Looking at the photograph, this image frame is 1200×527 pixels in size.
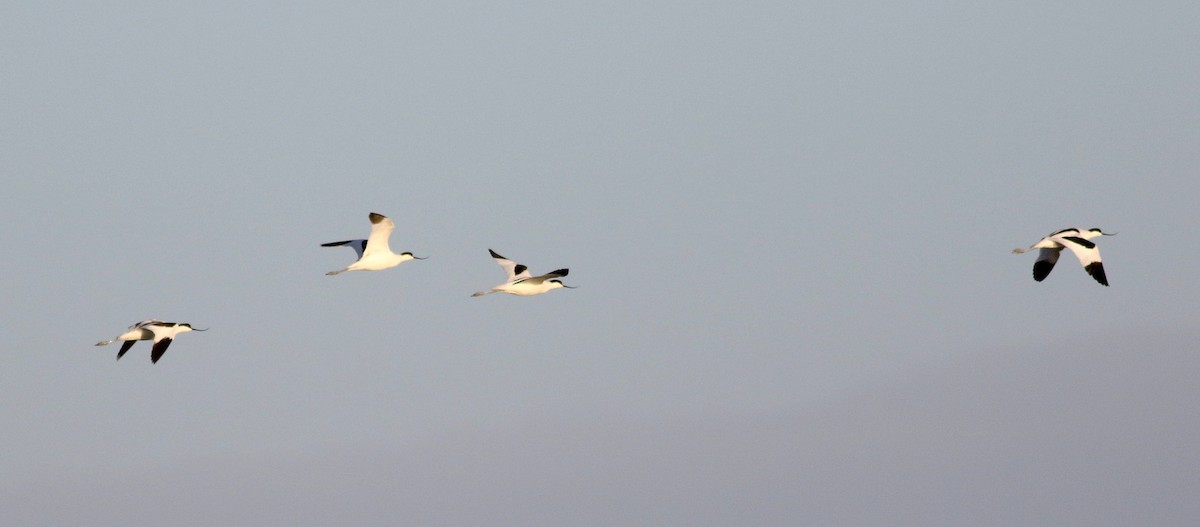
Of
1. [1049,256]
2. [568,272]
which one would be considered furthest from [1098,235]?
[568,272]

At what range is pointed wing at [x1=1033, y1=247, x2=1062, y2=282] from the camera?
1662 inches

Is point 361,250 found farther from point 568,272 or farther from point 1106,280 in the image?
point 1106,280

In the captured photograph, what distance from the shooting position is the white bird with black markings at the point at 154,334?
1644 inches

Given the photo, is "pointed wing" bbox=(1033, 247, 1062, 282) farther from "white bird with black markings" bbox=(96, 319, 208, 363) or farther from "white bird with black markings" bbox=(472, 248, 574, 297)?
"white bird with black markings" bbox=(96, 319, 208, 363)

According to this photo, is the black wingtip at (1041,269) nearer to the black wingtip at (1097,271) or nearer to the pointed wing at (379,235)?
the black wingtip at (1097,271)

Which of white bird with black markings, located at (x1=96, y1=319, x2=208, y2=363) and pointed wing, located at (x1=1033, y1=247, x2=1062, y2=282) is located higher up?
pointed wing, located at (x1=1033, y1=247, x2=1062, y2=282)

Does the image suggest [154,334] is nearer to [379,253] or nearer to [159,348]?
[159,348]

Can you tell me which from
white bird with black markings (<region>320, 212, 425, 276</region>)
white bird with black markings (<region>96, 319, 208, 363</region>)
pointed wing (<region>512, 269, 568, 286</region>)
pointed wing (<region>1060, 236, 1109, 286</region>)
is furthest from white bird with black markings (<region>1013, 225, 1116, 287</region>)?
white bird with black markings (<region>96, 319, 208, 363</region>)

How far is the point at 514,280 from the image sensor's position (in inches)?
1695

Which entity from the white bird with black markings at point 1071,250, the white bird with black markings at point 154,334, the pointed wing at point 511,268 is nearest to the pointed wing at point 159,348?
the white bird with black markings at point 154,334

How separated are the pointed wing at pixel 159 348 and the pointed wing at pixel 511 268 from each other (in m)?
8.38

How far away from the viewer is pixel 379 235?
4291 cm

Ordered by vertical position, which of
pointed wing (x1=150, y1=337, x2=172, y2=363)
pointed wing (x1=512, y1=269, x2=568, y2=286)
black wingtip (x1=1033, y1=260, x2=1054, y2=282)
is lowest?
pointed wing (x1=150, y1=337, x2=172, y2=363)

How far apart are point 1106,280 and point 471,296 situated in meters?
14.7
